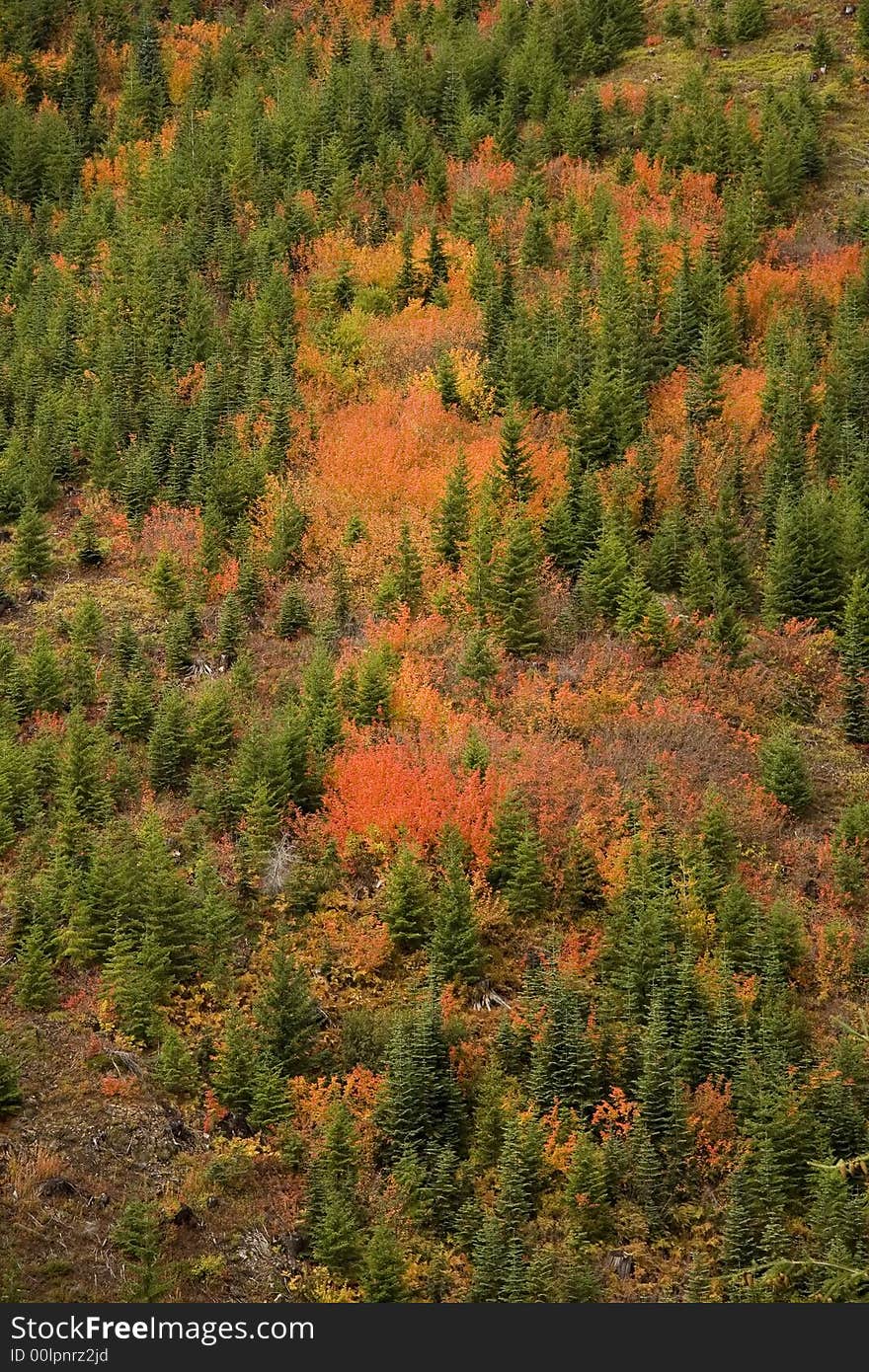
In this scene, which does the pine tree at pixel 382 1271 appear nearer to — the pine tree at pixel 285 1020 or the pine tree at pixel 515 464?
the pine tree at pixel 285 1020

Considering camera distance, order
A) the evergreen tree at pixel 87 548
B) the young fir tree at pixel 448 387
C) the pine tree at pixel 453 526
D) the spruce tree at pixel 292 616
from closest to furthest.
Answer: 1. the spruce tree at pixel 292 616
2. the pine tree at pixel 453 526
3. the evergreen tree at pixel 87 548
4. the young fir tree at pixel 448 387

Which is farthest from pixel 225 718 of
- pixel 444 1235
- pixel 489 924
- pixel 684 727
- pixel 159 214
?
pixel 159 214

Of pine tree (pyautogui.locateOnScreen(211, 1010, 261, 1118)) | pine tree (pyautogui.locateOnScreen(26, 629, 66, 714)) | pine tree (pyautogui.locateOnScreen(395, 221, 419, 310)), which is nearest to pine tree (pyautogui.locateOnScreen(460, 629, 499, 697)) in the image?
pine tree (pyautogui.locateOnScreen(26, 629, 66, 714))

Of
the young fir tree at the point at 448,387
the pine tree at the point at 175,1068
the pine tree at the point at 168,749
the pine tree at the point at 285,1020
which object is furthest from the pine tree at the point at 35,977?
the young fir tree at the point at 448,387

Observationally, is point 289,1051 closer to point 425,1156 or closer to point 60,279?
point 425,1156

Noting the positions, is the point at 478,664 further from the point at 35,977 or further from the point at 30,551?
the point at 30,551
